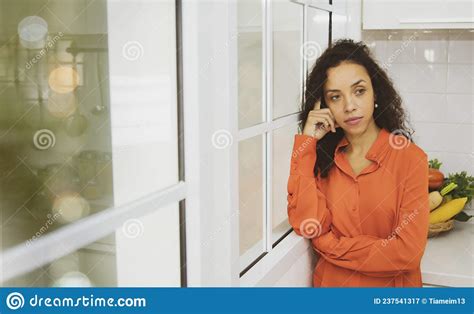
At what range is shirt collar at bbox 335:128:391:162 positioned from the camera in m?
1.47

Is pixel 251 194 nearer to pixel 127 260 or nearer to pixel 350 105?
pixel 350 105

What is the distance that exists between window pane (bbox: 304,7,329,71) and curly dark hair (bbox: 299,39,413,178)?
0.31 feet

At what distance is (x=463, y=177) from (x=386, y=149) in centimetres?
60

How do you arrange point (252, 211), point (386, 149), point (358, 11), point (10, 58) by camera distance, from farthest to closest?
point (358, 11)
point (386, 149)
point (252, 211)
point (10, 58)

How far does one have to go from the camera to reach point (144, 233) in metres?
0.87

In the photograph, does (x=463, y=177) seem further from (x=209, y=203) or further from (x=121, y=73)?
(x=121, y=73)

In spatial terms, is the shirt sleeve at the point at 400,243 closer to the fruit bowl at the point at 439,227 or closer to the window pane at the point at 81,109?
the fruit bowl at the point at 439,227

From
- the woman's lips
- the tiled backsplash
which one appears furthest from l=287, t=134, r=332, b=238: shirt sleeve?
the tiled backsplash

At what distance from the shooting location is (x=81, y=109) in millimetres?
759

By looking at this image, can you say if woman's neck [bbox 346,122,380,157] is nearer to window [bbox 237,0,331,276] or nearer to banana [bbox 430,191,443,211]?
window [bbox 237,0,331,276]

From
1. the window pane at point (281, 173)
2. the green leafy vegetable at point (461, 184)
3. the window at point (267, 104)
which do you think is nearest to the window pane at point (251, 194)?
the window at point (267, 104)

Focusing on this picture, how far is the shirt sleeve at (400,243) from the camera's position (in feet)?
4.60

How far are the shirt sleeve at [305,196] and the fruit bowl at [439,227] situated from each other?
49cm

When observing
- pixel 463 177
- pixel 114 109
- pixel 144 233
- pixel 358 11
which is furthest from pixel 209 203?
pixel 463 177
